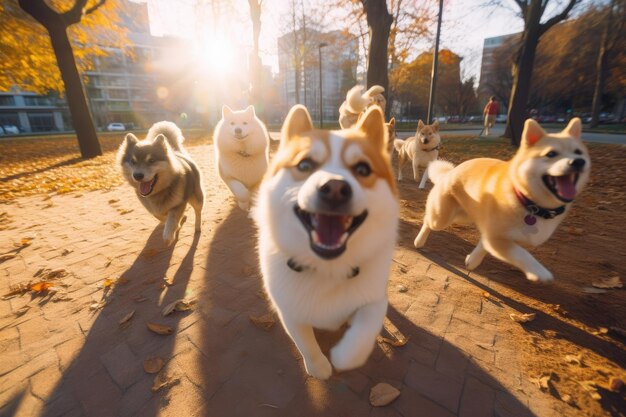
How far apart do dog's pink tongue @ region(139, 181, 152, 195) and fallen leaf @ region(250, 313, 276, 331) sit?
2554 mm

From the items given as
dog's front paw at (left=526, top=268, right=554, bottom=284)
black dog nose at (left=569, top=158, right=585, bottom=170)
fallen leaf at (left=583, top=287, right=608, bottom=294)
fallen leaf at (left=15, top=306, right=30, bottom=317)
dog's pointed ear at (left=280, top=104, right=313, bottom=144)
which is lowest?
fallen leaf at (left=15, top=306, right=30, bottom=317)

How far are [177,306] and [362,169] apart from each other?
2275mm

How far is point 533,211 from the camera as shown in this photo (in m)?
2.66

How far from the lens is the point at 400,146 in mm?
8867

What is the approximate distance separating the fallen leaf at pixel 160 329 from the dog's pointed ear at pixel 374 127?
7.66 ft

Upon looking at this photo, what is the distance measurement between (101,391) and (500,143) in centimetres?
1609

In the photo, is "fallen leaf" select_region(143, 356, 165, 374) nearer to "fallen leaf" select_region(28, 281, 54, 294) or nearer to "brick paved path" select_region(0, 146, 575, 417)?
"brick paved path" select_region(0, 146, 575, 417)

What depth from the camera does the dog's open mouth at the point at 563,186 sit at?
2.47 metres

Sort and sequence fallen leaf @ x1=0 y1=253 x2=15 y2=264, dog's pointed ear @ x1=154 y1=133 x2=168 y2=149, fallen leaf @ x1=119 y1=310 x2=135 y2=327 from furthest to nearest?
1. dog's pointed ear @ x1=154 y1=133 x2=168 y2=149
2. fallen leaf @ x1=0 y1=253 x2=15 y2=264
3. fallen leaf @ x1=119 y1=310 x2=135 y2=327

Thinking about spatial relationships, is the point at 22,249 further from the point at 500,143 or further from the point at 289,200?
the point at 500,143

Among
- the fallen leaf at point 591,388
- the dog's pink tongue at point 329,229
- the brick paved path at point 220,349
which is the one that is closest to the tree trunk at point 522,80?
the brick paved path at point 220,349

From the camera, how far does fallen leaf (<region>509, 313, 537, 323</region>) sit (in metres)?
2.53

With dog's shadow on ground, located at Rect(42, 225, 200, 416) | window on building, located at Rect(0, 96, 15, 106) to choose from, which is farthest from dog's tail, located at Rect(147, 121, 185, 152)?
window on building, located at Rect(0, 96, 15, 106)

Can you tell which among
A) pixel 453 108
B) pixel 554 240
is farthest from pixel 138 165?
pixel 453 108
